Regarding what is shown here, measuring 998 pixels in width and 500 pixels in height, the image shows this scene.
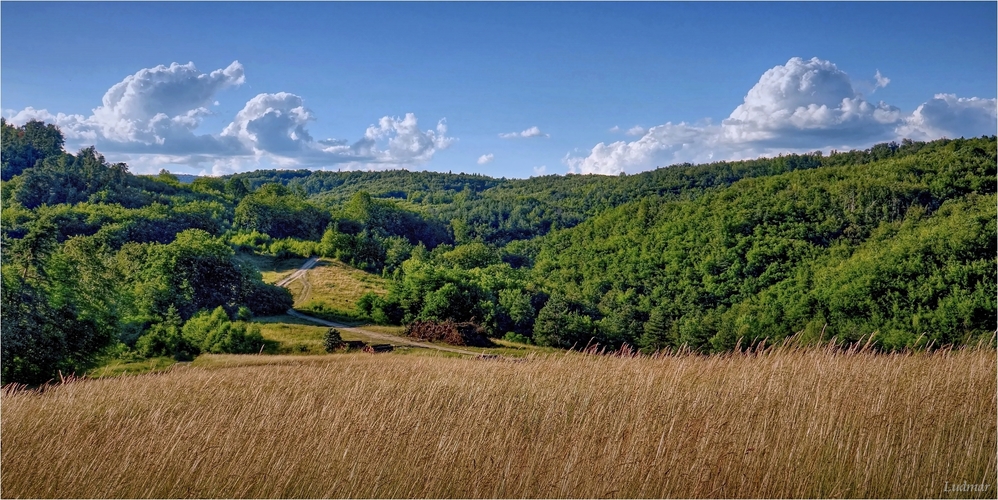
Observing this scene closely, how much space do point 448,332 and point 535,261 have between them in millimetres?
47071

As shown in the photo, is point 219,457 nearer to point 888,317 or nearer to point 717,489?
point 717,489

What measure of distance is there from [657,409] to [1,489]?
4201 mm

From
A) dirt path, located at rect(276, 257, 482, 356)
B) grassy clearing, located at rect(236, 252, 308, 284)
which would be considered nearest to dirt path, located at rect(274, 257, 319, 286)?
dirt path, located at rect(276, 257, 482, 356)

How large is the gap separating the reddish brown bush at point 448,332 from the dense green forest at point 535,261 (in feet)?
7.41

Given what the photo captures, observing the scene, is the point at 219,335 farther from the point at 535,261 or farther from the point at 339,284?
the point at 535,261

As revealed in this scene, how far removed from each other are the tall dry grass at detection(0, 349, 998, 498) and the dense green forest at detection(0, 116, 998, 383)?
18017mm

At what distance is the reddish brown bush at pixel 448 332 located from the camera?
125ft

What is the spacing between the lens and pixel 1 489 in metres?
3.97

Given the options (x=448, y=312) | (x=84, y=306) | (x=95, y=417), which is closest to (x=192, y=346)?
(x=84, y=306)

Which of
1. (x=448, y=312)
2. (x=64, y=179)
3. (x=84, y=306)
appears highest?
(x=64, y=179)

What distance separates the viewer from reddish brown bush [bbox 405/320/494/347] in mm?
38188

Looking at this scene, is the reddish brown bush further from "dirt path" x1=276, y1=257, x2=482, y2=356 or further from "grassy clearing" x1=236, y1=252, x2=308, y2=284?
"grassy clearing" x1=236, y1=252, x2=308, y2=284

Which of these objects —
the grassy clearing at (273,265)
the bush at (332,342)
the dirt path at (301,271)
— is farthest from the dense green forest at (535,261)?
the bush at (332,342)

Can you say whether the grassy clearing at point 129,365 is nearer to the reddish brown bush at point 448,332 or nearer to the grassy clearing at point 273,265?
the reddish brown bush at point 448,332
